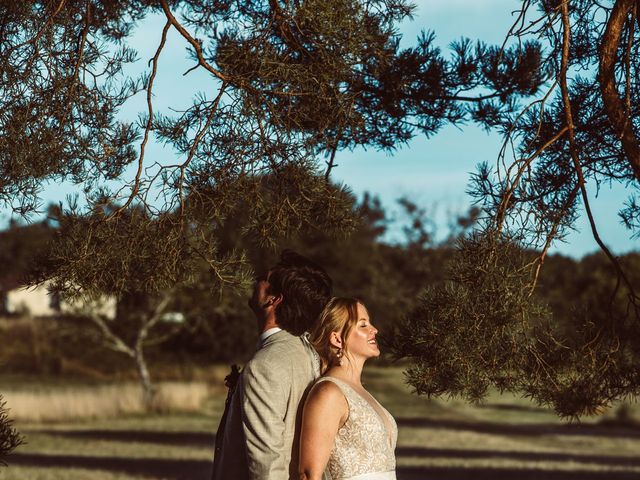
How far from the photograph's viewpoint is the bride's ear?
4227 mm

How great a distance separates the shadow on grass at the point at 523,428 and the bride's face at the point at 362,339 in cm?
1893

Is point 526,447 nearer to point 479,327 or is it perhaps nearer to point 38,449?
point 38,449

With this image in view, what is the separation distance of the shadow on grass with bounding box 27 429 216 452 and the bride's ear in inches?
598

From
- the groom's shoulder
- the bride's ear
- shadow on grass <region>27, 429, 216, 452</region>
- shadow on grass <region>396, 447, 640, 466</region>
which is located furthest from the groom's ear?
shadow on grass <region>27, 429, 216, 452</region>

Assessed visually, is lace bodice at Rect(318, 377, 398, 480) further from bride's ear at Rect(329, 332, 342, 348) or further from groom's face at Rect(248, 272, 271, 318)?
groom's face at Rect(248, 272, 271, 318)

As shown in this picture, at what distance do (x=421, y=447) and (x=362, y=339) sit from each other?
594 inches

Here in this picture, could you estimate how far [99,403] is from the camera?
2525 centimetres

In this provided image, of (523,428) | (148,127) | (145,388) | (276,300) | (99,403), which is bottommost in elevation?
(523,428)

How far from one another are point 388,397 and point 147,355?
37.1ft

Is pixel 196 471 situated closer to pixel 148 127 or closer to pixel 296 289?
pixel 148 127

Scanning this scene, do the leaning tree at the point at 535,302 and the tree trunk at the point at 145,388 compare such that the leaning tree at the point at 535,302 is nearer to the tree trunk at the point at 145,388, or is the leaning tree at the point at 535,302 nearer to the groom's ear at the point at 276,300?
the groom's ear at the point at 276,300

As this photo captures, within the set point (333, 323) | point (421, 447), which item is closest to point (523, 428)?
point (421, 447)

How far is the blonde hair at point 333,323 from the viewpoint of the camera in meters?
4.21

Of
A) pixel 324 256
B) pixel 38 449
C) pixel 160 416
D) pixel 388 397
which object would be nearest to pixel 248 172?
pixel 38 449
